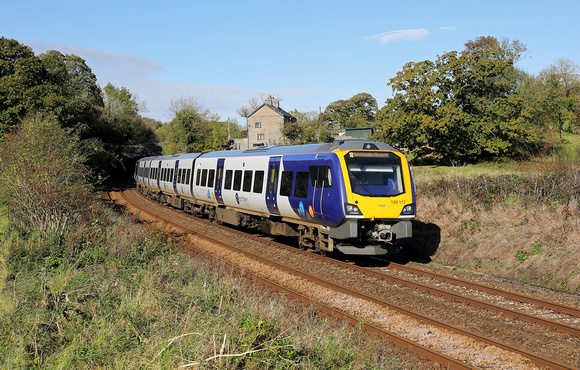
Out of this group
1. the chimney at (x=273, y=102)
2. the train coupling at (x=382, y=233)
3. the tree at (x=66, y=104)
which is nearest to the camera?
the train coupling at (x=382, y=233)

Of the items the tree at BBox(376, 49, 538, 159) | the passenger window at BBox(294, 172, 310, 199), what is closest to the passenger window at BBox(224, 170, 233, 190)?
the passenger window at BBox(294, 172, 310, 199)

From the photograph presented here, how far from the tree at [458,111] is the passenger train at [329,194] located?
69.1ft

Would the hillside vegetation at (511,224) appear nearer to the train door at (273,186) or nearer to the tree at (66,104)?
the train door at (273,186)

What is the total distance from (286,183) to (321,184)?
6.58 ft

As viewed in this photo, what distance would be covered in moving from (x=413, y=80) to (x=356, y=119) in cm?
3413

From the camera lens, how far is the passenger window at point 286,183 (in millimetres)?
12859

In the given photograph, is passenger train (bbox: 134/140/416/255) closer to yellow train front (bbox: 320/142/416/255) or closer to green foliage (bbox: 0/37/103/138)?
yellow train front (bbox: 320/142/416/255)

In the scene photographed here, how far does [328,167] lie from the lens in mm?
10992

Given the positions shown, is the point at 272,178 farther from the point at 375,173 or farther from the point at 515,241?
the point at 515,241

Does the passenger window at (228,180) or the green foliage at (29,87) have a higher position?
the green foliage at (29,87)

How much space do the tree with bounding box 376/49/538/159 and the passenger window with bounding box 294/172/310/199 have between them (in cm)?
2283

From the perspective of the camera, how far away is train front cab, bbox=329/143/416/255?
34.5 ft

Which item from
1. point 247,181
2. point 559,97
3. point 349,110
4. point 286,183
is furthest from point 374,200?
point 349,110

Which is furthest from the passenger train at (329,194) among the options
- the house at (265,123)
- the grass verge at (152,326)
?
the house at (265,123)
